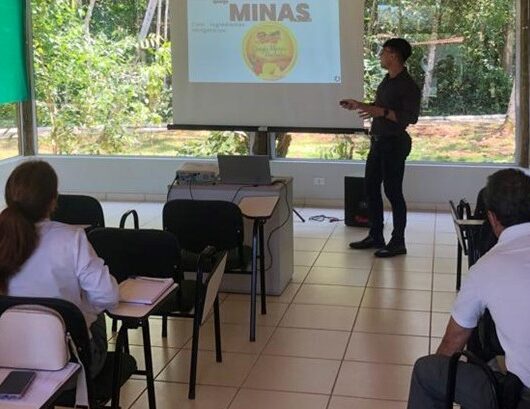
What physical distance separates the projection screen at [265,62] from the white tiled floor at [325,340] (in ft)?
4.52

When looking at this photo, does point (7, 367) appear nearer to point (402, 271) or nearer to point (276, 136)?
point (402, 271)

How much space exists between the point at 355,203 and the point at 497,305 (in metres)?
4.24

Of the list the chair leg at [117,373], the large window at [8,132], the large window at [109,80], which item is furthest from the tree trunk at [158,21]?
the chair leg at [117,373]

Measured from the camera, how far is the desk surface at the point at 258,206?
3.92m

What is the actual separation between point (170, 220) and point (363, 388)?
4.33ft

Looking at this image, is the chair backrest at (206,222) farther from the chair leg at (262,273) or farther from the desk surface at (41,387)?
the desk surface at (41,387)

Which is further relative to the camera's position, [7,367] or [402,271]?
[402,271]

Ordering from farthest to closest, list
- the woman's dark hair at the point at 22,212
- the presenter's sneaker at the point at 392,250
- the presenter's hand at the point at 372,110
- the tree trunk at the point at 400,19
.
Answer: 1. the tree trunk at the point at 400,19
2. the presenter's sneaker at the point at 392,250
3. the presenter's hand at the point at 372,110
4. the woman's dark hair at the point at 22,212

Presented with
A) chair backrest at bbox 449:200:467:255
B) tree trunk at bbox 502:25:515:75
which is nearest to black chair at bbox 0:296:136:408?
chair backrest at bbox 449:200:467:255

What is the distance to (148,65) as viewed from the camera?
294 inches

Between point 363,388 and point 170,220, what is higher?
point 170,220

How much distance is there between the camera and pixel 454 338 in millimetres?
2244

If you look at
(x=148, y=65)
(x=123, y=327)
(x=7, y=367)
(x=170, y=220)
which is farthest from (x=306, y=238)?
(x=7, y=367)

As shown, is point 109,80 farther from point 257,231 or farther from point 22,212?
point 22,212
